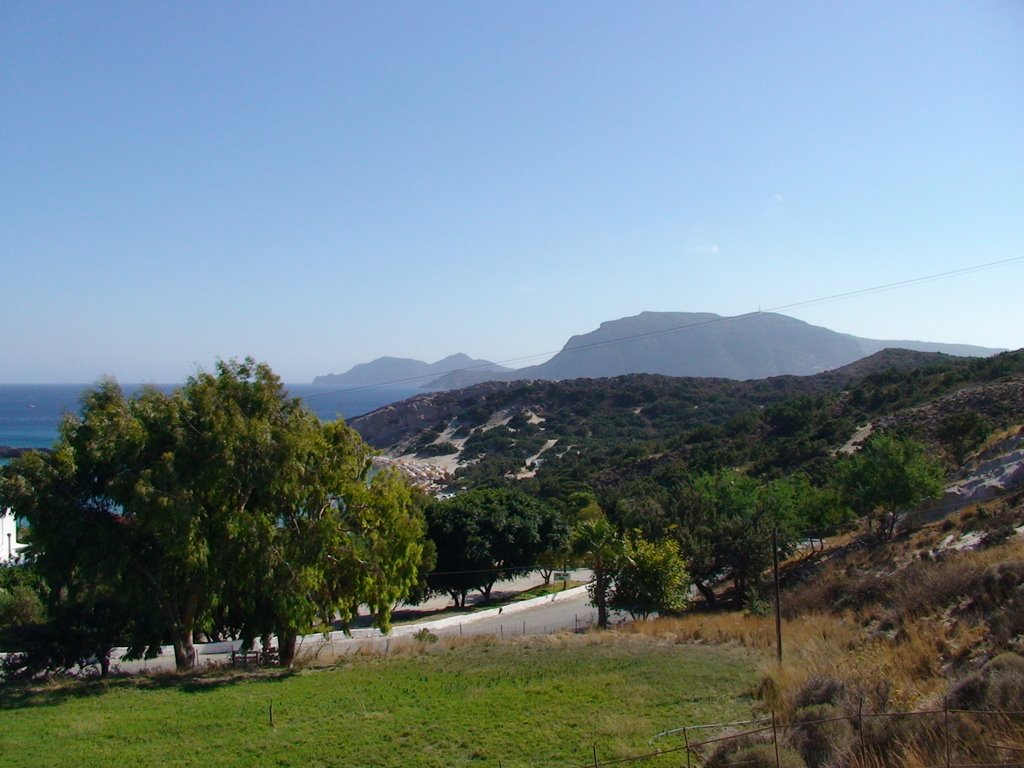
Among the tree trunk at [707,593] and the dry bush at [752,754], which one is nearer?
the dry bush at [752,754]

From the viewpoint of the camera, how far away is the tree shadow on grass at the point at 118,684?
17.3 m

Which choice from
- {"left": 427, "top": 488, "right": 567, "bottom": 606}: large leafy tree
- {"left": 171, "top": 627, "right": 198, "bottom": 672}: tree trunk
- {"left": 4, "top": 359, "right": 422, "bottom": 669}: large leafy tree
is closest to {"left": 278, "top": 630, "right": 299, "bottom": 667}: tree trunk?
{"left": 4, "top": 359, "right": 422, "bottom": 669}: large leafy tree

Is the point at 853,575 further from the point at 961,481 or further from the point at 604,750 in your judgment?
the point at 604,750

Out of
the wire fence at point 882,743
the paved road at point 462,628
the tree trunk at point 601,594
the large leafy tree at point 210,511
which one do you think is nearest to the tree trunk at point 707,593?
the paved road at point 462,628

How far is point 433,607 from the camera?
4128cm

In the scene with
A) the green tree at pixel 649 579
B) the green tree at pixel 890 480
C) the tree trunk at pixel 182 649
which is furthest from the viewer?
the green tree at pixel 890 480

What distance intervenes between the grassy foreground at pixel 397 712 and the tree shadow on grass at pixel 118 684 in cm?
7

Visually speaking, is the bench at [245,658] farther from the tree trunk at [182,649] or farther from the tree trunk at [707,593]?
the tree trunk at [707,593]

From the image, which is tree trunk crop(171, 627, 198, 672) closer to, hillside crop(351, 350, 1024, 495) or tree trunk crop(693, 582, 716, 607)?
tree trunk crop(693, 582, 716, 607)

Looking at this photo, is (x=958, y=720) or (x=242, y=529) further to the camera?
(x=242, y=529)

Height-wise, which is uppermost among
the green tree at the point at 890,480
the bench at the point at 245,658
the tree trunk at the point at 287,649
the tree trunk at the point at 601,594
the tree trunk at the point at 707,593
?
the green tree at the point at 890,480

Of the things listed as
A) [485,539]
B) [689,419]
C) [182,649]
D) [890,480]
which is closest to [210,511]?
[182,649]

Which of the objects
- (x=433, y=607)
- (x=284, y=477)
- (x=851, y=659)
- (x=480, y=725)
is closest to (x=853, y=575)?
(x=851, y=659)

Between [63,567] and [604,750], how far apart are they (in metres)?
14.0
